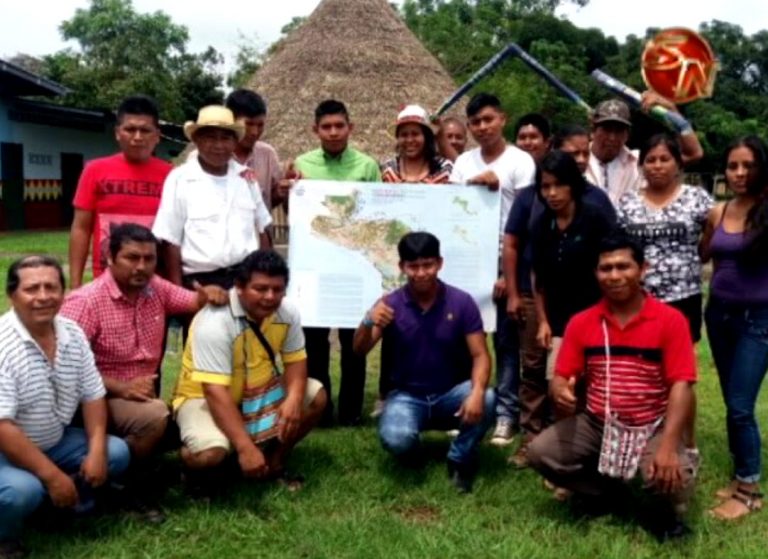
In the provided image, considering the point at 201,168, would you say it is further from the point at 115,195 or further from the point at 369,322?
the point at 369,322

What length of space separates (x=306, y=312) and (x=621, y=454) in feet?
6.91

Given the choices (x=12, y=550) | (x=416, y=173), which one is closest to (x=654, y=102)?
(x=416, y=173)

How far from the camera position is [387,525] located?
398cm

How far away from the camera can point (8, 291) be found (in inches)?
146

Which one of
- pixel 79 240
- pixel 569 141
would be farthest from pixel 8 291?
pixel 569 141

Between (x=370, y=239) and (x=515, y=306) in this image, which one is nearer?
(x=515, y=306)

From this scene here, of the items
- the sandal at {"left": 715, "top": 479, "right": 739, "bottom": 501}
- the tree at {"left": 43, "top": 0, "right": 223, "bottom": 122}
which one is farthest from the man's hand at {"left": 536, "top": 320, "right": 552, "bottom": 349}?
the tree at {"left": 43, "top": 0, "right": 223, "bottom": 122}

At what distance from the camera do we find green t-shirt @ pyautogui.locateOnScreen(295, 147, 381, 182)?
212 inches

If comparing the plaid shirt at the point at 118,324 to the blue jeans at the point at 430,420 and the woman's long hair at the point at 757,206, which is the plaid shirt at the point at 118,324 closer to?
the blue jeans at the point at 430,420

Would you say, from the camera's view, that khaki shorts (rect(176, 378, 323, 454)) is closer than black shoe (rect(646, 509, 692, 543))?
No

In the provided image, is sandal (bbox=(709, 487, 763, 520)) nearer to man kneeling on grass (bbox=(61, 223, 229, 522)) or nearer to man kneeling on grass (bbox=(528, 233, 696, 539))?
man kneeling on grass (bbox=(528, 233, 696, 539))

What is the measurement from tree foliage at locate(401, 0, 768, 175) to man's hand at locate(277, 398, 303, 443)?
21.9 metres

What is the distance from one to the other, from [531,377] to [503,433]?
0.47 meters

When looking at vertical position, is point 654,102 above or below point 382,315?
above
